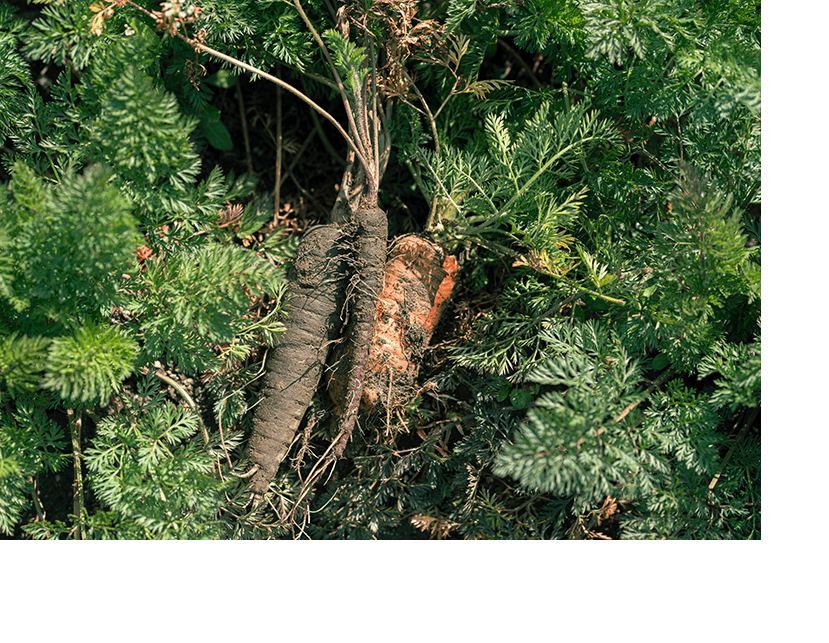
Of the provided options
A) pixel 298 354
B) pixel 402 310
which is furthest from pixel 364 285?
pixel 298 354

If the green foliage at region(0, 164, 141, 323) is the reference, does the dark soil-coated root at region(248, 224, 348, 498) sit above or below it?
below

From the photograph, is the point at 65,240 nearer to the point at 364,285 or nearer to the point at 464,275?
the point at 364,285

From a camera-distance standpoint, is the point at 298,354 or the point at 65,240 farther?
the point at 298,354

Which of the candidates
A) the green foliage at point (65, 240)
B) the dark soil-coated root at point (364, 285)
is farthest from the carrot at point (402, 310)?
the green foliage at point (65, 240)

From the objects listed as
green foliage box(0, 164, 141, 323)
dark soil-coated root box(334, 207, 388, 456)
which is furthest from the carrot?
green foliage box(0, 164, 141, 323)

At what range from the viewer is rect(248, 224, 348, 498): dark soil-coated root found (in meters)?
1.58

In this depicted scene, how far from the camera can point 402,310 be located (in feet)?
5.28

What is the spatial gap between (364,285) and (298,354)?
0.99 ft

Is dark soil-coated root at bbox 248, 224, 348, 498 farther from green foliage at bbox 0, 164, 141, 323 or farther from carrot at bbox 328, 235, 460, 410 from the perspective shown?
green foliage at bbox 0, 164, 141, 323

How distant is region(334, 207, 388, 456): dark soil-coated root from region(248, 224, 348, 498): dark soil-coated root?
0.22 ft

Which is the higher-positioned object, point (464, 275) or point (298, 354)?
point (464, 275)

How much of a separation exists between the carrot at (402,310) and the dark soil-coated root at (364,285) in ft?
0.12

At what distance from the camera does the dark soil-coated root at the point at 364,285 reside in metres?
1.54

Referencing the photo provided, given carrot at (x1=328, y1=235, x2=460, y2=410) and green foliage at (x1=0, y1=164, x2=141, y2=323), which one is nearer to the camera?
green foliage at (x1=0, y1=164, x2=141, y2=323)
